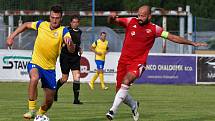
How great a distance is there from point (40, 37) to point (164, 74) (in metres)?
17.5

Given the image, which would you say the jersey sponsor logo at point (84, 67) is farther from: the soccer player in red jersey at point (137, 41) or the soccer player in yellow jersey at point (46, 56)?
the soccer player in yellow jersey at point (46, 56)

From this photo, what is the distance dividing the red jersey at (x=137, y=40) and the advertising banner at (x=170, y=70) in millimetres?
16210

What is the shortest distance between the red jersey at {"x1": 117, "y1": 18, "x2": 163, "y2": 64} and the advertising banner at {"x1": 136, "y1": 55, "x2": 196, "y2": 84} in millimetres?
16210

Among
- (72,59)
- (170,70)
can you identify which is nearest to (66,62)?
(72,59)

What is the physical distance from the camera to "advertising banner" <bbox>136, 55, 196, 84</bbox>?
28.7 metres

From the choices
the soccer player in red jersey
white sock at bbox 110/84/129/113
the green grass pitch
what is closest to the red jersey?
the soccer player in red jersey

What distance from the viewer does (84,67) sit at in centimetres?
2853

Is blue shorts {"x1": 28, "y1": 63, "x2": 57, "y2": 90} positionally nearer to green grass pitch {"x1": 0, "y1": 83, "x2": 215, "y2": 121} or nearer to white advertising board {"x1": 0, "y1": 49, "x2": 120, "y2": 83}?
green grass pitch {"x1": 0, "y1": 83, "x2": 215, "y2": 121}

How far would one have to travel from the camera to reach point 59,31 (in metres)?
11.6

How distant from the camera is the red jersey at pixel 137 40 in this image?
1241 centimetres

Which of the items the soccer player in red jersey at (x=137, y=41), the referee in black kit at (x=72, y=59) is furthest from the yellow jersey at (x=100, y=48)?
the soccer player in red jersey at (x=137, y=41)

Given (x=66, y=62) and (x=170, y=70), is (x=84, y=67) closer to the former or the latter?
(x=170, y=70)

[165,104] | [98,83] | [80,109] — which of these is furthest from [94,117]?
[98,83]

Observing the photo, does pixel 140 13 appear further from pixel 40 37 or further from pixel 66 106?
pixel 66 106
